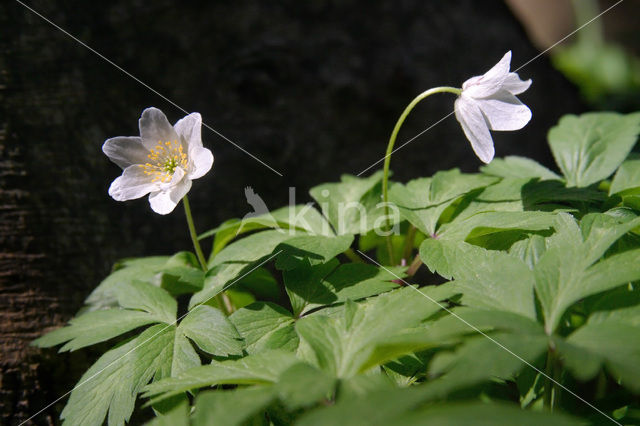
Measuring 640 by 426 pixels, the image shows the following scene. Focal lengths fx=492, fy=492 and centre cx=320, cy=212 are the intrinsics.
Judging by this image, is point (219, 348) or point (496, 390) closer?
point (496, 390)

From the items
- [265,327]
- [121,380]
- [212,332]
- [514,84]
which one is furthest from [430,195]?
[121,380]

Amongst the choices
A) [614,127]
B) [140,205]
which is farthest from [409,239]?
[140,205]

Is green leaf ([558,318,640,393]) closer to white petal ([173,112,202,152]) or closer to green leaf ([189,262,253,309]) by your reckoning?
green leaf ([189,262,253,309])

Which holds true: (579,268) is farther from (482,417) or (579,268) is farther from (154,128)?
(154,128)

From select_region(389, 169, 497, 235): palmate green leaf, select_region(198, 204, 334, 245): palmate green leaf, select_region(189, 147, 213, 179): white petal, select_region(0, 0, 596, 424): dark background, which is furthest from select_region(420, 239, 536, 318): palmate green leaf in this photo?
select_region(0, 0, 596, 424): dark background

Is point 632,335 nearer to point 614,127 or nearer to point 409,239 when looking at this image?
point 409,239
